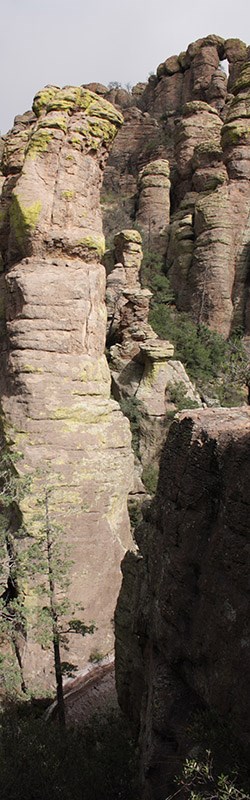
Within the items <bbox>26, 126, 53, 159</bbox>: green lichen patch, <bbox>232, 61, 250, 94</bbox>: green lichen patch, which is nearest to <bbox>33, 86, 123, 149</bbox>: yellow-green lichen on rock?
<bbox>26, 126, 53, 159</bbox>: green lichen patch

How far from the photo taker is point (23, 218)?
1278 cm

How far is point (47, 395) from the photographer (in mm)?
12078

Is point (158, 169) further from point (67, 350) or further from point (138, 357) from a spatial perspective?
point (67, 350)

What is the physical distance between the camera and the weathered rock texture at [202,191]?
95.0 ft

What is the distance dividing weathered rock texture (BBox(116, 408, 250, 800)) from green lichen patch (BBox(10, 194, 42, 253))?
8.17m

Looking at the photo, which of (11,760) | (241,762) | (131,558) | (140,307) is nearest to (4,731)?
(11,760)

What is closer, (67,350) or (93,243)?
(67,350)

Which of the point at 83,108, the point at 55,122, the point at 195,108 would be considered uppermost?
the point at 195,108

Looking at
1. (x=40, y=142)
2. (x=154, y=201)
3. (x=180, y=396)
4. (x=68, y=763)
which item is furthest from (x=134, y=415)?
(x=154, y=201)

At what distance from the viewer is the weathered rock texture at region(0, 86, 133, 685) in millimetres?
11883

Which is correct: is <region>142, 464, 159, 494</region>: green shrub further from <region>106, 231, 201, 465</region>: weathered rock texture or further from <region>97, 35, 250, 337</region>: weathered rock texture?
<region>97, 35, 250, 337</region>: weathered rock texture

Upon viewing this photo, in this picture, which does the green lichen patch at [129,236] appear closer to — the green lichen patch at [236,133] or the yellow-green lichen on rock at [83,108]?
the green lichen patch at [236,133]

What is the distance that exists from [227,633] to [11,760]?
4.34 meters

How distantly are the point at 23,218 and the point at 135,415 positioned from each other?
415 inches
